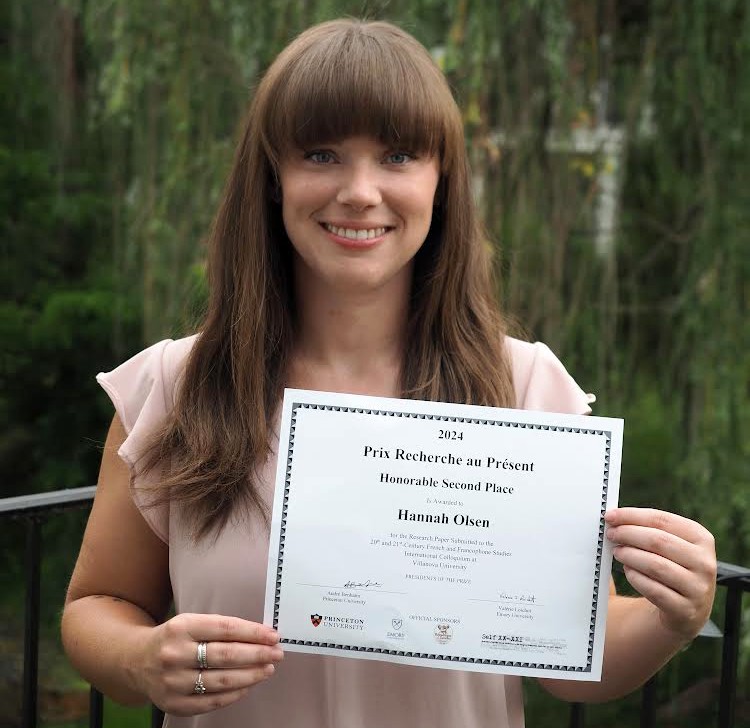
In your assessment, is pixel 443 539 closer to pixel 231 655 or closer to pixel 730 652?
pixel 231 655

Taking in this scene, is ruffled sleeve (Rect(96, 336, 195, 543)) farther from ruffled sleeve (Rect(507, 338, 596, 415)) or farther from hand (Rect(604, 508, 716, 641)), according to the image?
hand (Rect(604, 508, 716, 641))

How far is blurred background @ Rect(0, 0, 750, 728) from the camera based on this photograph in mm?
3621

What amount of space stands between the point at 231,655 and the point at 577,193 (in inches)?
116

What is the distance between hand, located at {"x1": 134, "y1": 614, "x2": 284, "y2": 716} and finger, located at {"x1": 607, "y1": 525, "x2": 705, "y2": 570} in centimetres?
39

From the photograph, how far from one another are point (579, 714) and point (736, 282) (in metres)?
2.14

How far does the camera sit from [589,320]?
393cm

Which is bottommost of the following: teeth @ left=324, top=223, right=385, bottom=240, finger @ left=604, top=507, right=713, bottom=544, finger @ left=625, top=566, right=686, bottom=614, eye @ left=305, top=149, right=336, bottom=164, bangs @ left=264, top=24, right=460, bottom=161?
finger @ left=625, top=566, right=686, bottom=614

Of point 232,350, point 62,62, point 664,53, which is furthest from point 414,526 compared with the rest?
point 62,62

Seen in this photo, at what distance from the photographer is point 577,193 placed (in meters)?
3.89

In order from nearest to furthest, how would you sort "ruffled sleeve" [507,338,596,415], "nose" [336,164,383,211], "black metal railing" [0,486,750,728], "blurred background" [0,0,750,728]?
1. "nose" [336,164,383,211]
2. "ruffled sleeve" [507,338,596,415]
3. "black metal railing" [0,486,750,728]
4. "blurred background" [0,0,750,728]

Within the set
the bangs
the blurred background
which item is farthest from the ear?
the blurred background

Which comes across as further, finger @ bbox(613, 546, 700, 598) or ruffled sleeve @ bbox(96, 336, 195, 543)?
ruffled sleeve @ bbox(96, 336, 195, 543)

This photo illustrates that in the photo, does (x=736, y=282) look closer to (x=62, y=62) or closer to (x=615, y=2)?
(x=615, y=2)
